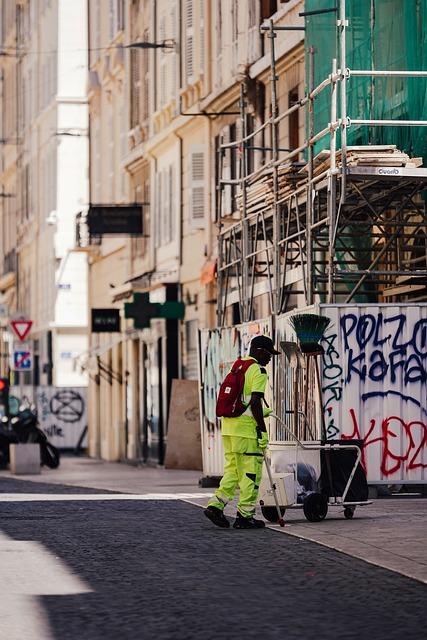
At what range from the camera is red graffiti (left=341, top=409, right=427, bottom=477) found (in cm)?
1962

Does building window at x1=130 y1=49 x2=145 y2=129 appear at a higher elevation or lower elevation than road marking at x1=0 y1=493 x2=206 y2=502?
higher

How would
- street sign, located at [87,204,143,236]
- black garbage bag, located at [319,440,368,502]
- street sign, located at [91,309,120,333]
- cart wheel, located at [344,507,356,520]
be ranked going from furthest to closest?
street sign, located at [91,309,120,333], street sign, located at [87,204,143,236], cart wheel, located at [344,507,356,520], black garbage bag, located at [319,440,368,502]

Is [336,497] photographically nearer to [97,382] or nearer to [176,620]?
[176,620]

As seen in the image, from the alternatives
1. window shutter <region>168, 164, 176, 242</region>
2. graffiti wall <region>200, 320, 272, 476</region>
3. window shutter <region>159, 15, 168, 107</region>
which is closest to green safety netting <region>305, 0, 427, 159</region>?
graffiti wall <region>200, 320, 272, 476</region>

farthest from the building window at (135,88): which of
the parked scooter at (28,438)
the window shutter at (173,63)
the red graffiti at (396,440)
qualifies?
the red graffiti at (396,440)

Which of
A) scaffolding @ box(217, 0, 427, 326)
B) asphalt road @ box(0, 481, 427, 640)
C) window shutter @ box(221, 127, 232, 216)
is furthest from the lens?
window shutter @ box(221, 127, 232, 216)

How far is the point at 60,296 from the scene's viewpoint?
187ft

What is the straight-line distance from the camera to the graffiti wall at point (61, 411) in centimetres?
5044

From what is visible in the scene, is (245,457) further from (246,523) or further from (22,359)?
(22,359)

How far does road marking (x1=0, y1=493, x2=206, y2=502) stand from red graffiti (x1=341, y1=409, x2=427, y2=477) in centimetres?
373

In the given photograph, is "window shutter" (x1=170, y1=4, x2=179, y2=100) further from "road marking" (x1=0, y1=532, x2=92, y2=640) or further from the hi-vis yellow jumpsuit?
"road marking" (x1=0, y1=532, x2=92, y2=640)

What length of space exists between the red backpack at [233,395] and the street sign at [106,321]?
1006 inches

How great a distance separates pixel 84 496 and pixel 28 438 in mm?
12702

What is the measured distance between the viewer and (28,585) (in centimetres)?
1237
